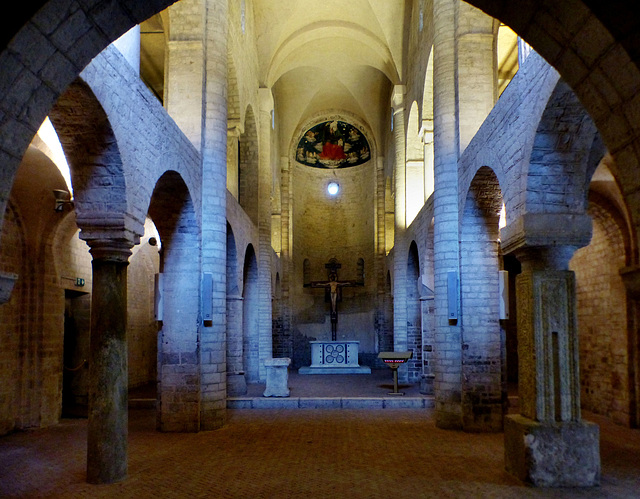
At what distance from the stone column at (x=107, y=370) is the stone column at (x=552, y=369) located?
4726 millimetres

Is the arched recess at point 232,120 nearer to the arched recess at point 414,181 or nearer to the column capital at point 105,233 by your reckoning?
the arched recess at point 414,181

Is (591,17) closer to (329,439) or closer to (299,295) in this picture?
(329,439)

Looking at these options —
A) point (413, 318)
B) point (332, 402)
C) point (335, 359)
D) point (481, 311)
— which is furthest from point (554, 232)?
point (335, 359)

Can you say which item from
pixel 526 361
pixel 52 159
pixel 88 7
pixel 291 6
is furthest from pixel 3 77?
pixel 291 6

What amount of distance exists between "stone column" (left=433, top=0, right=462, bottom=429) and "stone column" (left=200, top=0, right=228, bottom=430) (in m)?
Result: 4.09

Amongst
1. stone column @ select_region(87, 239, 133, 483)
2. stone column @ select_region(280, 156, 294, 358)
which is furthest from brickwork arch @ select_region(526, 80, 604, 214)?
stone column @ select_region(280, 156, 294, 358)

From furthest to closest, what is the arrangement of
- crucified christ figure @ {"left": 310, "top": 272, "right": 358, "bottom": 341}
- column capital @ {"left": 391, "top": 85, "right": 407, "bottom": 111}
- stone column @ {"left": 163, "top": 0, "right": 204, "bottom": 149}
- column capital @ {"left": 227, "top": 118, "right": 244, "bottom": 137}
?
crucified christ figure @ {"left": 310, "top": 272, "right": 358, "bottom": 341}
column capital @ {"left": 391, "top": 85, "right": 407, "bottom": 111}
column capital @ {"left": 227, "top": 118, "right": 244, "bottom": 137}
stone column @ {"left": 163, "top": 0, "right": 204, "bottom": 149}

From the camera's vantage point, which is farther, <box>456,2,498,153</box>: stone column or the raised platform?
the raised platform

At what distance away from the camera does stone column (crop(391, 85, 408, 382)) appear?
1816 centimetres

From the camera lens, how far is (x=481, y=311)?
10.4m

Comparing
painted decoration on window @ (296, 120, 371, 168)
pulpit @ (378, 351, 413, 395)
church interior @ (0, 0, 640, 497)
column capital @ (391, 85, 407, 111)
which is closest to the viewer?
church interior @ (0, 0, 640, 497)

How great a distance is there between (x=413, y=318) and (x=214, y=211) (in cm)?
869

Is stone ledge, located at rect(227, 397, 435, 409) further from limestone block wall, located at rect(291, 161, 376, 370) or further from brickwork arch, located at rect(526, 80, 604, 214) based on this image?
limestone block wall, located at rect(291, 161, 376, 370)

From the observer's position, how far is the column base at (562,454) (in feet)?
21.4
